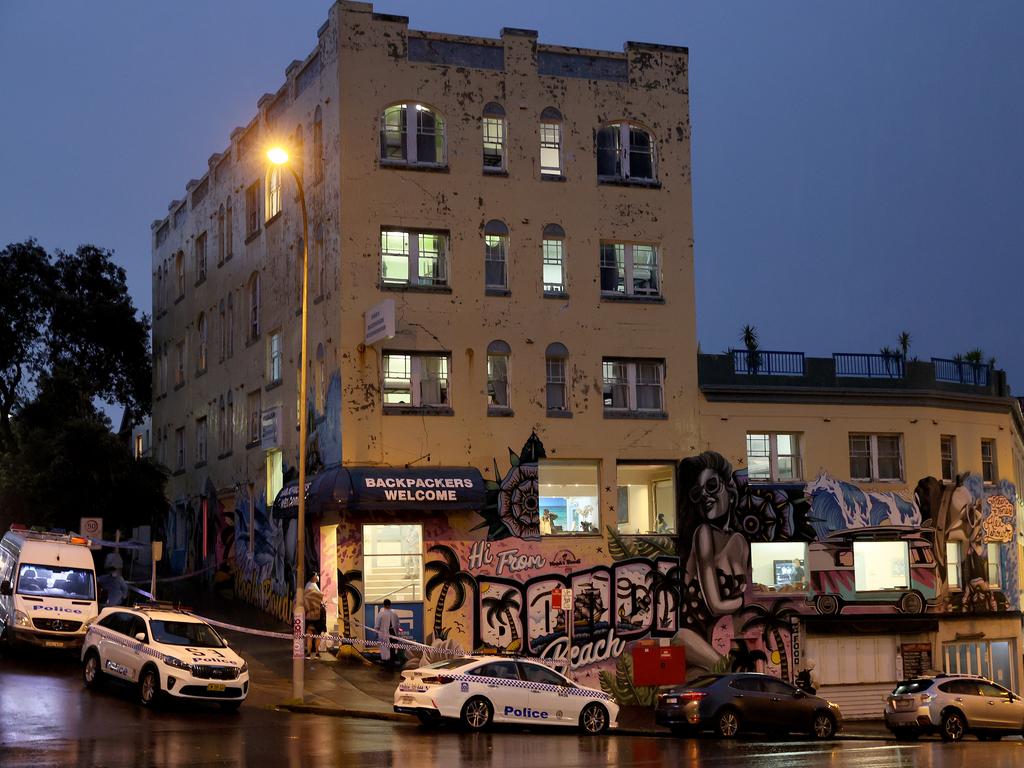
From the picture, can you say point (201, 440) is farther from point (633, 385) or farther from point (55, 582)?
point (55, 582)

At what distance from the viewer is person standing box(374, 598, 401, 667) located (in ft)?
115

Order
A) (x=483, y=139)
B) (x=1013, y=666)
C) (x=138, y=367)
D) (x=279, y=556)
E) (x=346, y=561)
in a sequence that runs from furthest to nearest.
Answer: (x=138, y=367), (x=1013, y=666), (x=279, y=556), (x=483, y=139), (x=346, y=561)

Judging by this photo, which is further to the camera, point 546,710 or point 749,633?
point 749,633

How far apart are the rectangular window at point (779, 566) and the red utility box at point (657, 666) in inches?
222

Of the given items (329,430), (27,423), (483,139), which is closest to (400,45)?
(483,139)

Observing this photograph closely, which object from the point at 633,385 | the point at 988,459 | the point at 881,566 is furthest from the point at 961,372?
the point at 633,385

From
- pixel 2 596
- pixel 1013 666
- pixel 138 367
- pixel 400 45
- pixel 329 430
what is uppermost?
pixel 400 45

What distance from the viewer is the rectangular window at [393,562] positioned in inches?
1446

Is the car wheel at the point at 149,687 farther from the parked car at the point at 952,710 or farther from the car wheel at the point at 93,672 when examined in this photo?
the parked car at the point at 952,710

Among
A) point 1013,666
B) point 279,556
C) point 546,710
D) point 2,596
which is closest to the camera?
point 546,710

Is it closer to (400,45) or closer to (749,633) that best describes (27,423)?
(400,45)

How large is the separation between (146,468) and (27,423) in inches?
200

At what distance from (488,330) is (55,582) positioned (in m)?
13.5

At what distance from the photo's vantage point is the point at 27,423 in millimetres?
52250
